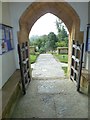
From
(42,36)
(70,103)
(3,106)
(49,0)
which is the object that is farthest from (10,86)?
(42,36)

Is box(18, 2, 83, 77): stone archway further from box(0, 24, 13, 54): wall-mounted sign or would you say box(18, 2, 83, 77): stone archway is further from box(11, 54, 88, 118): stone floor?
box(11, 54, 88, 118): stone floor

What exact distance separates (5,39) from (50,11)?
213cm

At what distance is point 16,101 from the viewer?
4227 mm

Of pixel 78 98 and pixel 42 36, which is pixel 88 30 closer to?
pixel 78 98

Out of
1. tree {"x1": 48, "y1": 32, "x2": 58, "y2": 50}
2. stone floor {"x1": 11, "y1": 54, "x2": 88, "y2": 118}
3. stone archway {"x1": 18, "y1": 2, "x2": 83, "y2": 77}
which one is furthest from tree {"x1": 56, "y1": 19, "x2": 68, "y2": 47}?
stone floor {"x1": 11, "y1": 54, "x2": 88, "y2": 118}

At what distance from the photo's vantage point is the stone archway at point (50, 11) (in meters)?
5.32

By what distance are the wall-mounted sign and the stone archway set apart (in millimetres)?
385

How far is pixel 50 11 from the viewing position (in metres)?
6.01

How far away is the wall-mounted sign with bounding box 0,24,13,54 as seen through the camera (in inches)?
166

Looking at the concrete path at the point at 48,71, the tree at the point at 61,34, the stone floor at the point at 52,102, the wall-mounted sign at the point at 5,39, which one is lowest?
the stone floor at the point at 52,102

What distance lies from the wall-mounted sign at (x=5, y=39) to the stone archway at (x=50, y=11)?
15.2 inches

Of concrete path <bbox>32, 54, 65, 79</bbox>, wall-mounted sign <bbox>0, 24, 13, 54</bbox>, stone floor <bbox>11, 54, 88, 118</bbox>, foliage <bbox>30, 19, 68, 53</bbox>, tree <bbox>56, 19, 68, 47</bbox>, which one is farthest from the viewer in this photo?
foliage <bbox>30, 19, 68, 53</bbox>

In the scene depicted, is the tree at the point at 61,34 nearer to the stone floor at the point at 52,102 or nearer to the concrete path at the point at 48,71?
the concrete path at the point at 48,71

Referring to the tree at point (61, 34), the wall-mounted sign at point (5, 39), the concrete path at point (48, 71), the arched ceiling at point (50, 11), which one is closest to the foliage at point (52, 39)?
the tree at point (61, 34)
